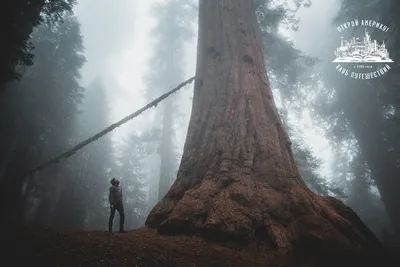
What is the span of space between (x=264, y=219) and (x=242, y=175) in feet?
3.02

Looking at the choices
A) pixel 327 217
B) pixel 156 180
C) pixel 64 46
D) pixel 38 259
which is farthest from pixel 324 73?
pixel 156 180

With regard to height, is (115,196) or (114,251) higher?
(115,196)

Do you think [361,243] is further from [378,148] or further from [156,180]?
[156,180]

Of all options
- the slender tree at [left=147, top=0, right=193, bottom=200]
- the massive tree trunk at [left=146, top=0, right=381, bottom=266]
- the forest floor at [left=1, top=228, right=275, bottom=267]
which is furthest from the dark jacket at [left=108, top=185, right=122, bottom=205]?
the slender tree at [left=147, top=0, right=193, bottom=200]

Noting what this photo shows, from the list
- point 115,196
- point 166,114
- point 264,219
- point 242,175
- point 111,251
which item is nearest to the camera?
point 111,251

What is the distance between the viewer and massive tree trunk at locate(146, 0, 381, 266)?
14.5ft

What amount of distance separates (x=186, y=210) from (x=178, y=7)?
34288mm

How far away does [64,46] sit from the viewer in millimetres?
20422

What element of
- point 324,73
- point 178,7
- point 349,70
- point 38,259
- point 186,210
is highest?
point 178,7

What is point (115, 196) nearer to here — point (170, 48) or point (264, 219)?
point (264, 219)

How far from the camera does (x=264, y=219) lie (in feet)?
15.0

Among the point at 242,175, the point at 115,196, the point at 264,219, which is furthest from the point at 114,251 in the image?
the point at 115,196

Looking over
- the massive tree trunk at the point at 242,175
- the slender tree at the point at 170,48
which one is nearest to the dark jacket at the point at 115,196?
the massive tree trunk at the point at 242,175

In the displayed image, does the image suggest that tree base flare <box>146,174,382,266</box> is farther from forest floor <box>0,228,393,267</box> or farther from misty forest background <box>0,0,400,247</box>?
misty forest background <box>0,0,400,247</box>
